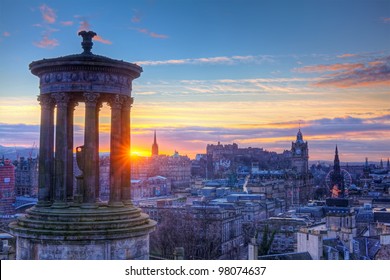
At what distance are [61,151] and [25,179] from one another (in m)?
89.7

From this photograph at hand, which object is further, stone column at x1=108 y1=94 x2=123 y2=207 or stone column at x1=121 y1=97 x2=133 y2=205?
stone column at x1=121 y1=97 x2=133 y2=205

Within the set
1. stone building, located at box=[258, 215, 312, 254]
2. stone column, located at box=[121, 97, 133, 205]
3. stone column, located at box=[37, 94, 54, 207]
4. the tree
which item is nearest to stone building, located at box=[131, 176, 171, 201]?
the tree

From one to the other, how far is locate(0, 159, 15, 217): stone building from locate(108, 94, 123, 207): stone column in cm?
6269

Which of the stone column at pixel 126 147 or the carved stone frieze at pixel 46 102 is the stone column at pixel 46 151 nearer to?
the carved stone frieze at pixel 46 102

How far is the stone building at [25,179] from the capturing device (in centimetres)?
9338

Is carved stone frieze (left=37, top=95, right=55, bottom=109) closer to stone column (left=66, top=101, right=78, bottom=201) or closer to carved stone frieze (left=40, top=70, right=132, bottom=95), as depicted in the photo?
carved stone frieze (left=40, top=70, right=132, bottom=95)

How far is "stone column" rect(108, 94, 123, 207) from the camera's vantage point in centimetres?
1301

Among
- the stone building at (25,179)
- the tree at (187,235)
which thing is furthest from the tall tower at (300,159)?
the tree at (187,235)

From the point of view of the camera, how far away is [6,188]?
80938mm

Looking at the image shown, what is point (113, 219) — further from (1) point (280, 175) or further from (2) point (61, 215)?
(1) point (280, 175)

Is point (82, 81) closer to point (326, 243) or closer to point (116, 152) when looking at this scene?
point (116, 152)

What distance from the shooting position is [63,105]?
12.7 m

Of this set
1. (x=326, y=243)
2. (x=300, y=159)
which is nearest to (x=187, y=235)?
(x=326, y=243)

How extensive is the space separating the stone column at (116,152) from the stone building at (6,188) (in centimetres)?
6269
